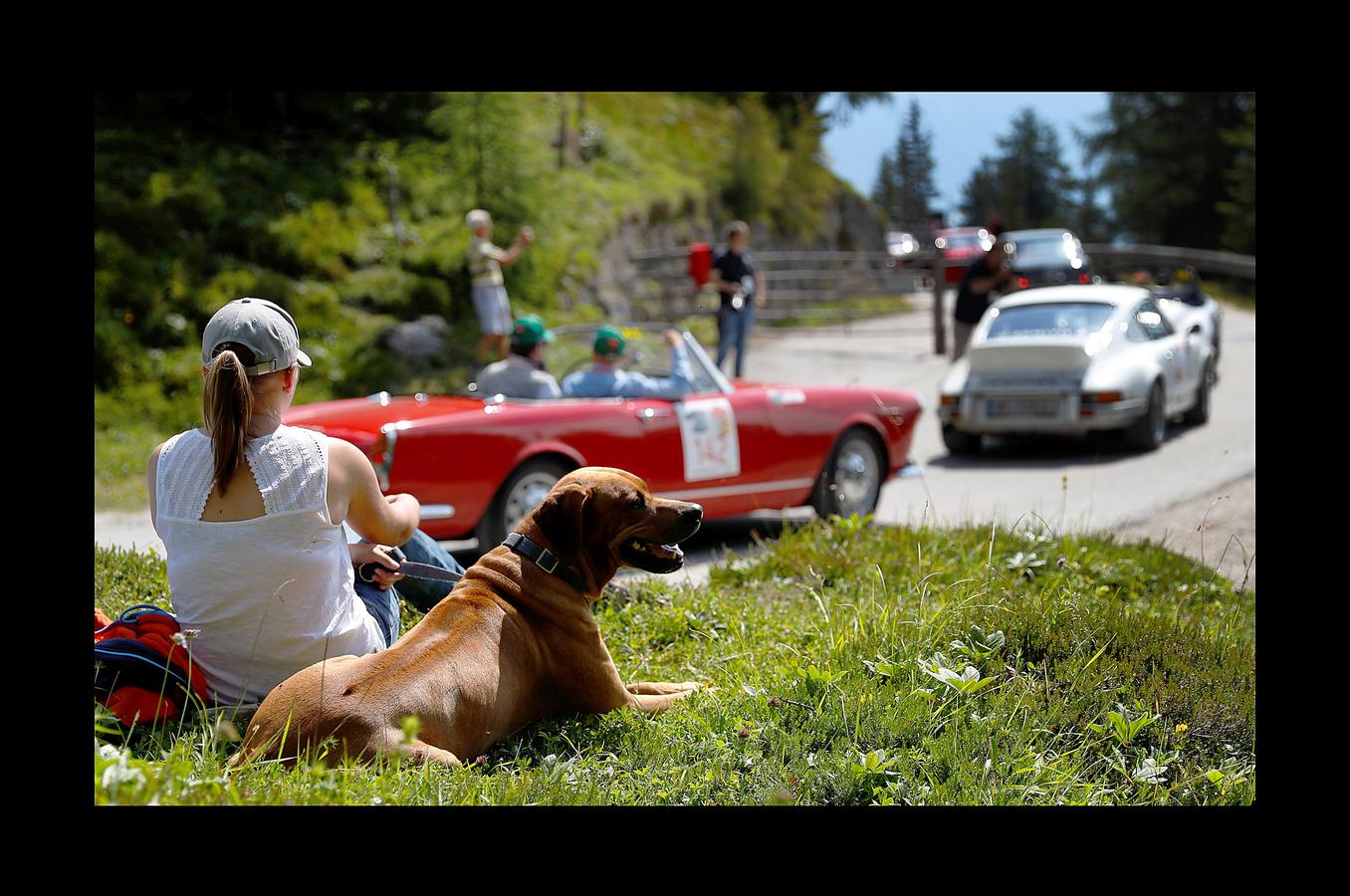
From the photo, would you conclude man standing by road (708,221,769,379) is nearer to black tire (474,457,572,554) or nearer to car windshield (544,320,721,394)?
car windshield (544,320,721,394)

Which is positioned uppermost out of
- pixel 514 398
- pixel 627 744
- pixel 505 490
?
pixel 514 398

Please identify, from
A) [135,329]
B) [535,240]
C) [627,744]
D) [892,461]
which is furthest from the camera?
[535,240]

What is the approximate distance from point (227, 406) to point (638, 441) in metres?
4.44

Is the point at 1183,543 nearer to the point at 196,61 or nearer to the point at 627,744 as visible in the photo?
the point at 627,744

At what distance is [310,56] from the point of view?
122 inches

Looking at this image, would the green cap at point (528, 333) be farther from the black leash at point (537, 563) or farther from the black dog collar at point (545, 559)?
the black dog collar at point (545, 559)

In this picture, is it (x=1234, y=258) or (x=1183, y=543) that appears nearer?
(x=1183, y=543)

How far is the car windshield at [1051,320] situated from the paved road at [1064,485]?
1.21 metres

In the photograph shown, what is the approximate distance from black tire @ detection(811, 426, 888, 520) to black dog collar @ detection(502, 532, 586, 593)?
15.7 ft

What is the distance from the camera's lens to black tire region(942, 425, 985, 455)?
42.7ft

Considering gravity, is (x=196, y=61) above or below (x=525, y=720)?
above

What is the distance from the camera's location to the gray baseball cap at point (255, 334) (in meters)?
3.56
